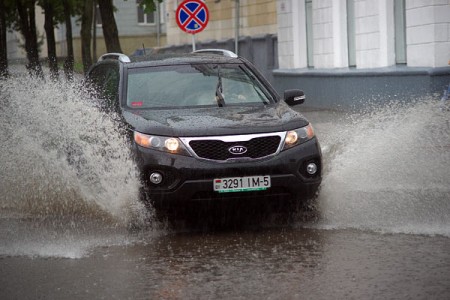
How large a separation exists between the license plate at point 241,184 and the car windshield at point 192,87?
1.50m

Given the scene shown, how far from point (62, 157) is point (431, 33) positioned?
499 inches

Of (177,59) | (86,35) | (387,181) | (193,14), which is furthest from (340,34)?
(177,59)

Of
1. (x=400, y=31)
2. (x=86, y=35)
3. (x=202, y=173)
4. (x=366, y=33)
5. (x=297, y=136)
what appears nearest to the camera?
(x=202, y=173)

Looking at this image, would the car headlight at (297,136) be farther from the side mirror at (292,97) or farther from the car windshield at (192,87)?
the side mirror at (292,97)

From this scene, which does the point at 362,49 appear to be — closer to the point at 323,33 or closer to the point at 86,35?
the point at 323,33

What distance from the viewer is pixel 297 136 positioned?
32.7 ft

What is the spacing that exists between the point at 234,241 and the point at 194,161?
2.52 feet

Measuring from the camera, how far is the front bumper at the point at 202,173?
31.3 ft

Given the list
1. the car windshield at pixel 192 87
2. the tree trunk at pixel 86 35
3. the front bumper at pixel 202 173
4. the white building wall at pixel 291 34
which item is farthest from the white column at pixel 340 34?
the front bumper at pixel 202 173

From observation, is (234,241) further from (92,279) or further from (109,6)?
(109,6)

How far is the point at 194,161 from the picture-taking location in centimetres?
955

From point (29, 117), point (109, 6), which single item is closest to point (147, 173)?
point (29, 117)

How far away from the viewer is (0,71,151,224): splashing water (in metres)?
10.1

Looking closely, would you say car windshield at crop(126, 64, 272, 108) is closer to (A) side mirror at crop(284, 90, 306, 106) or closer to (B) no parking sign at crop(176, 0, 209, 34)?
(A) side mirror at crop(284, 90, 306, 106)
